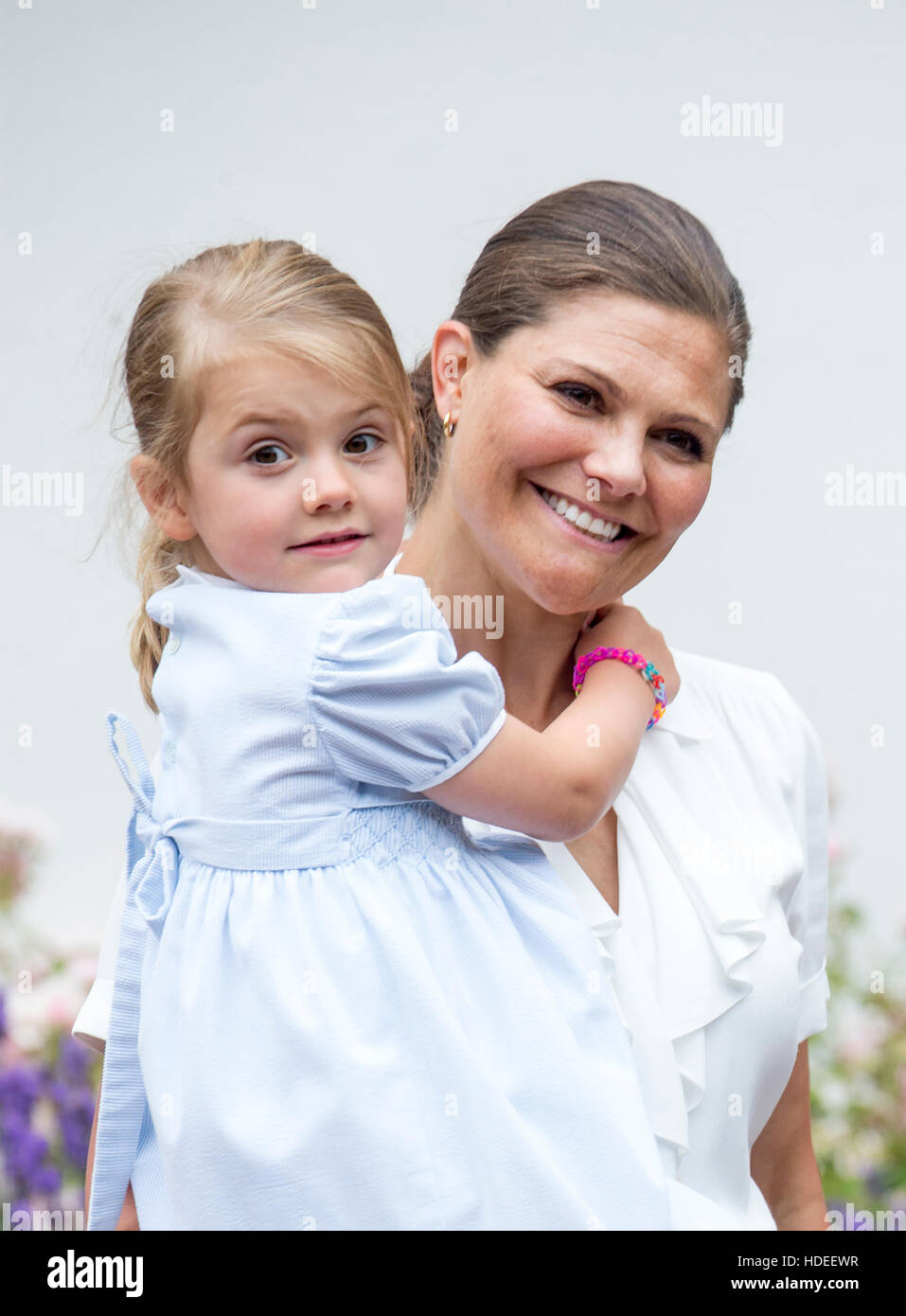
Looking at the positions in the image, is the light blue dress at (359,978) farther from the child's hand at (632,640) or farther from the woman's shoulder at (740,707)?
the woman's shoulder at (740,707)

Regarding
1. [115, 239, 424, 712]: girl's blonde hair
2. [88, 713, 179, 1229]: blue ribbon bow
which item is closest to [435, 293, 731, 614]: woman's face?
[115, 239, 424, 712]: girl's blonde hair

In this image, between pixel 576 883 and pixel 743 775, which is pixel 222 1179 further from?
pixel 743 775

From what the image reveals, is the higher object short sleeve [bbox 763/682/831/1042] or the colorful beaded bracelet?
the colorful beaded bracelet

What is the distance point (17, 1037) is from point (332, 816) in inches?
55.6

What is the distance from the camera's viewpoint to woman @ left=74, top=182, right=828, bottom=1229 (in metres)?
1.62

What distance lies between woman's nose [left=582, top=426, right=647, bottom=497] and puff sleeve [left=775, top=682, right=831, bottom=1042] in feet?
1.72

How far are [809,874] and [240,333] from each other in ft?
3.54

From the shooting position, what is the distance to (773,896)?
1.77 m

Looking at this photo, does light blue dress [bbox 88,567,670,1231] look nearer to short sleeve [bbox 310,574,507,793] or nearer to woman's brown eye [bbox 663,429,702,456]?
short sleeve [bbox 310,574,507,793]

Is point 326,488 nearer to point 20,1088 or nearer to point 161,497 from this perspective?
point 161,497

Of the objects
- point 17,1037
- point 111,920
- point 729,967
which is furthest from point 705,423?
point 17,1037

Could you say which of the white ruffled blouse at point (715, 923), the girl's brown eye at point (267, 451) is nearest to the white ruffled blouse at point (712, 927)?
the white ruffled blouse at point (715, 923)

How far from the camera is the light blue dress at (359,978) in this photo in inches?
50.3
